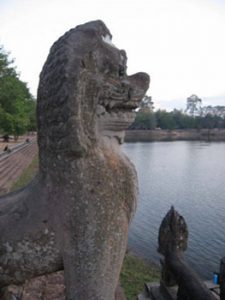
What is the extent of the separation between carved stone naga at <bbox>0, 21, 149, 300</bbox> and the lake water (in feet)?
32.9

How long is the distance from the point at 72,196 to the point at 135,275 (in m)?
7.50

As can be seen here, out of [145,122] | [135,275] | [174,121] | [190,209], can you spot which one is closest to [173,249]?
[135,275]

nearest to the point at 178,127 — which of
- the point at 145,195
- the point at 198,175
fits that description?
the point at 198,175

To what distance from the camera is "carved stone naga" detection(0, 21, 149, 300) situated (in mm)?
2572

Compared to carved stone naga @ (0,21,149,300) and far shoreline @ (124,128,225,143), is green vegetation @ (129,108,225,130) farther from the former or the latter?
carved stone naga @ (0,21,149,300)

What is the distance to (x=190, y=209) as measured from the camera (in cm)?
1945

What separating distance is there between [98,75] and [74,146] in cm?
57

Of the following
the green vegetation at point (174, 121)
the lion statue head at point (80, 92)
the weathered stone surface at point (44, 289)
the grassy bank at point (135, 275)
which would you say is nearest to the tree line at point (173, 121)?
the green vegetation at point (174, 121)

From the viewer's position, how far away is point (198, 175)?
31562 millimetres

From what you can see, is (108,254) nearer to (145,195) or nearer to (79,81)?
(79,81)

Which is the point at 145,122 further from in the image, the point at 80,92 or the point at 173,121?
the point at 80,92

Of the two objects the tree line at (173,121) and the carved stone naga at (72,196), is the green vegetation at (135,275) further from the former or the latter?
the tree line at (173,121)

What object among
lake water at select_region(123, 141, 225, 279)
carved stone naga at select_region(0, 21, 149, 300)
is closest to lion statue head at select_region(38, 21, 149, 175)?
carved stone naga at select_region(0, 21, 149, 300)

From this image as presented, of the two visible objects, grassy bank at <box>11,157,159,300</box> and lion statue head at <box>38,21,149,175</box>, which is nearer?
lion statue head at <box>38,21,149,175</box>
